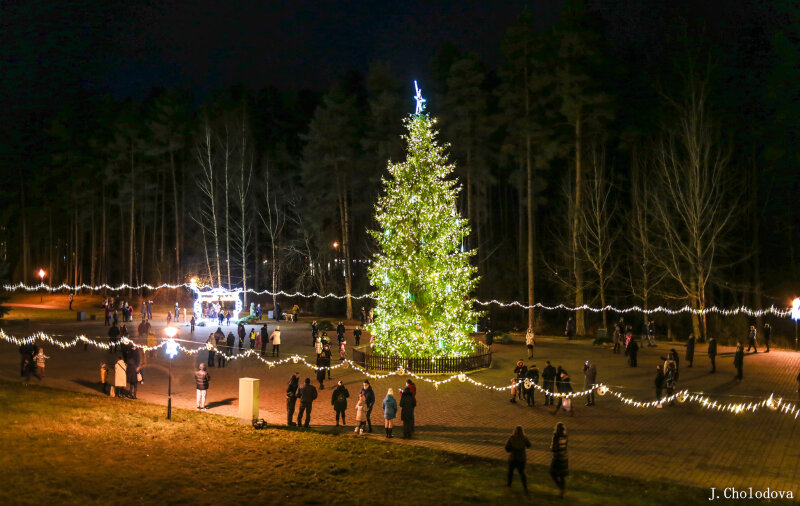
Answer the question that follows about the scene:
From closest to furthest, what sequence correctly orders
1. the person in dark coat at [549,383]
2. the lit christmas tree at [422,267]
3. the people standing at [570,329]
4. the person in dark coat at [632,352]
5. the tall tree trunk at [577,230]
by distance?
the person in dark coat at [549,383] → the lit christmas tree at [422,267] → the person in dark coat at [632,352] → the people standing at [570,329] → the tall tree trunk at [577,230]

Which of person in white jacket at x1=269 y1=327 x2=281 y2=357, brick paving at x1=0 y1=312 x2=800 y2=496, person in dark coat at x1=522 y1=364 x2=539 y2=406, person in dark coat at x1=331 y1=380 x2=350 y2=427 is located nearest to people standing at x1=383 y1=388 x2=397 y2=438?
brick paving at x1=0 y1=312 x2=800 y2=496

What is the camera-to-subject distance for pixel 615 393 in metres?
19.6

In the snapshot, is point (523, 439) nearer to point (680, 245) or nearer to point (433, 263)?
point (433, 263)

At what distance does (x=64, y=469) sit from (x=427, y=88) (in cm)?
4506

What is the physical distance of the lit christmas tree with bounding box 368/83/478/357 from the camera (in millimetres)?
24141

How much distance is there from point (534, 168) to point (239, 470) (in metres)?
39.1

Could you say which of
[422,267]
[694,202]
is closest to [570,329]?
[694,202]

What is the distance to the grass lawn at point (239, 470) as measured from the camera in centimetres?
1030

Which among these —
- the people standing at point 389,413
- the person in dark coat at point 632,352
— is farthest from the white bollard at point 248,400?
the person in dark coat at point 632,352

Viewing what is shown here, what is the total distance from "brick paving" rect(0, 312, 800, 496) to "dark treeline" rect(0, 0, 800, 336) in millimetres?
11381

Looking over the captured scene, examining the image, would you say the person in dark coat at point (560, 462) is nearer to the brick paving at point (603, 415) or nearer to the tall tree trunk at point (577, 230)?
the brick paving at point (603, 415)

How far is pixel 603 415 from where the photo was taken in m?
16.9

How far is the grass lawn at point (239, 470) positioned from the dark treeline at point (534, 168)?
979 inches

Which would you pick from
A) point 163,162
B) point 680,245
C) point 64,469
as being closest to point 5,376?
point 64,469
